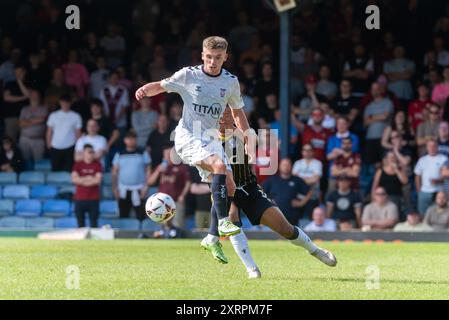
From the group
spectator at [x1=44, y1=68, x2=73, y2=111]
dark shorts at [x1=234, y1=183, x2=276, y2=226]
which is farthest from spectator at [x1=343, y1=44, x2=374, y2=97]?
dark shorts at [x1=234, y1=183, x2=276, y2=226]

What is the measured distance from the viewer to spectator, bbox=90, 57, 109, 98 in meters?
24.4

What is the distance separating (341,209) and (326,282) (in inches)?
432

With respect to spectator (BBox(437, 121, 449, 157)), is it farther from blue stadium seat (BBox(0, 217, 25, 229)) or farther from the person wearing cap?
blue stadium seat (BBox(0, 217, 25, 229))

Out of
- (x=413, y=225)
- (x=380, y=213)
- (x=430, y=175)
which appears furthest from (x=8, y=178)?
Answer: (x=430, y=175)

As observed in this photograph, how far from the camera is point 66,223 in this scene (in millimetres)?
23094

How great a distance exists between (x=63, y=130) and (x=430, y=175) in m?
7.44

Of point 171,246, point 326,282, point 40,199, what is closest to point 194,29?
point 40,199

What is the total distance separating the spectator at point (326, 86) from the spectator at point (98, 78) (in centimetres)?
462

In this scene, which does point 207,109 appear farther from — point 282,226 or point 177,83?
point 282,226

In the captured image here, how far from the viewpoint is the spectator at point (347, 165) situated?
21.6 m

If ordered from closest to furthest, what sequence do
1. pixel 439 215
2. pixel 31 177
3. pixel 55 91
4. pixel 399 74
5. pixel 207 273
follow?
pixel 207 273
pixel 439 215
pixel 399 74
pixel 31 177
pixel 55 91

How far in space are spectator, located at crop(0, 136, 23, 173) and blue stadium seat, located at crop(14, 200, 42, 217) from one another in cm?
72

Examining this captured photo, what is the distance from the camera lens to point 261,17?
83.1 ft
